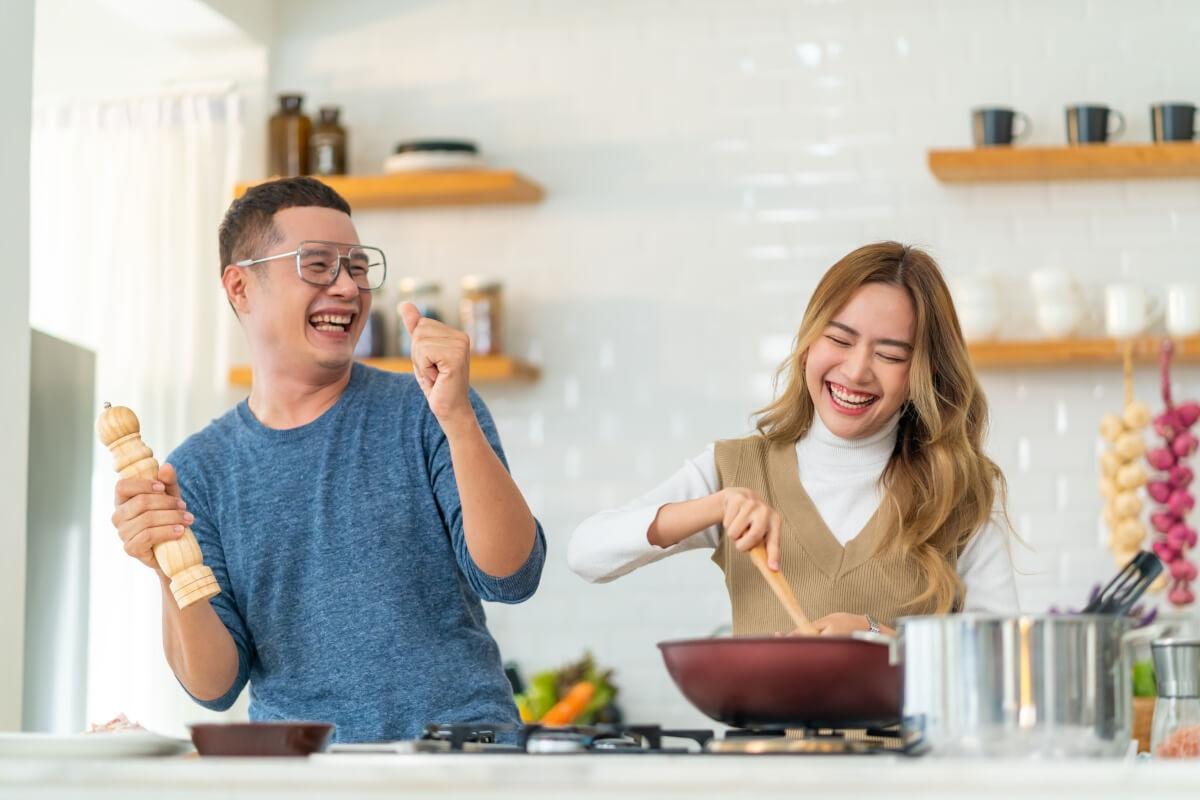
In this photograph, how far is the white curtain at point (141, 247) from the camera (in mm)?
4379

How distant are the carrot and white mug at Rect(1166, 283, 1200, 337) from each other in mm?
1823

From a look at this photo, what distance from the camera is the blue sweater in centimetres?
225

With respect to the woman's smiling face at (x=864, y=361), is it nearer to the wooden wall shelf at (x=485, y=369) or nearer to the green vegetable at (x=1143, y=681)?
the green vegetable at (x=1143, y=681)

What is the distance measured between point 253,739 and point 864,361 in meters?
1.24

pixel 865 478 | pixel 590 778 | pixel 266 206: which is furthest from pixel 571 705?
pixel 590 778

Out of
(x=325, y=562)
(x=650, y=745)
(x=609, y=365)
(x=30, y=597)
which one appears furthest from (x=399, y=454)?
(x=609, y=365)

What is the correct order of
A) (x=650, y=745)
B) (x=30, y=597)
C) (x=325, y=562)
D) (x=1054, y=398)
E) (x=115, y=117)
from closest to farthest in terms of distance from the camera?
(x=650, y=745)
(x=325, y=562)
(x=30, y=597)
(x=1054, y=398)
(x=115, y=117)

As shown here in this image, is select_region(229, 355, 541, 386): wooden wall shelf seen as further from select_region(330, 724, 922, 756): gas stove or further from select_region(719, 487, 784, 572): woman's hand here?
select_region(330, 724, 922, 756): gas stove

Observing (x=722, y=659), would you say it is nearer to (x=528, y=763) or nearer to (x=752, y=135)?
(x=528, y=763)

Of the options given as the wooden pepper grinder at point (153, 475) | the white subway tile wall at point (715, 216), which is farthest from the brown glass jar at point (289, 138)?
the wooden pepper grinder at point (153, 475)

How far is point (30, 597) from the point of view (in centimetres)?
371

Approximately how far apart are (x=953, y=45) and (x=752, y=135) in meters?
0.62

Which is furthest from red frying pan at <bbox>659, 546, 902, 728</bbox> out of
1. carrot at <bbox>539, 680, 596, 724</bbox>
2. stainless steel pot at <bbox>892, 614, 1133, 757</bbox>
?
carrot at <bbox>539, 680, 596, 724</bbox>

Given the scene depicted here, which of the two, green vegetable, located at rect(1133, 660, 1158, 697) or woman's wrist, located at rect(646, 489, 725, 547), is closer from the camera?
woman's wrist, located at rect(646, 489, 725, 547)
